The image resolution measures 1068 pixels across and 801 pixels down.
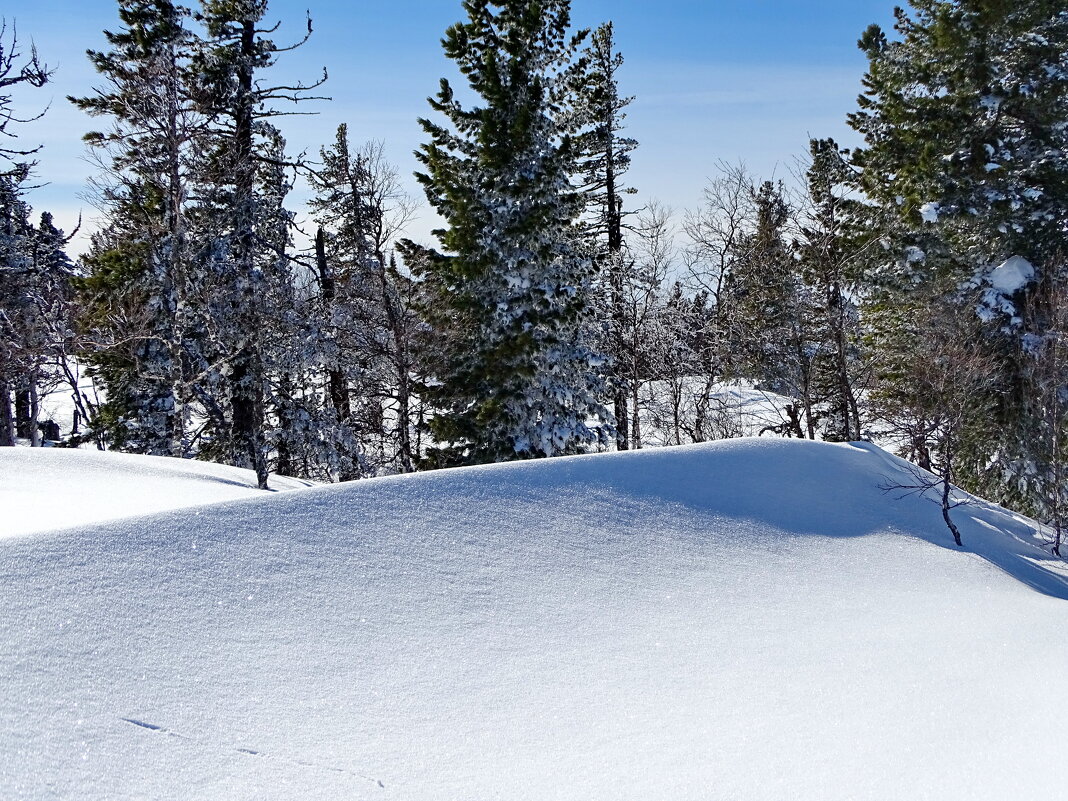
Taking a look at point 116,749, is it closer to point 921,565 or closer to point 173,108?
point 921,565

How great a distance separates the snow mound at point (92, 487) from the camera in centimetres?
611

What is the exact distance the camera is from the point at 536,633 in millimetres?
4957

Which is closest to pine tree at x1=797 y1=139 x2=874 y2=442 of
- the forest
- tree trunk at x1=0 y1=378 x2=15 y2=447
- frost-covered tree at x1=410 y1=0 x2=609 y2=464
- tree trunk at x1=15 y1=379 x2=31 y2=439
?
the forest

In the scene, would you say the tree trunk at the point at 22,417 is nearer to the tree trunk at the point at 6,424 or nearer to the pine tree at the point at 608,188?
the tree trunk at the point at 6,424

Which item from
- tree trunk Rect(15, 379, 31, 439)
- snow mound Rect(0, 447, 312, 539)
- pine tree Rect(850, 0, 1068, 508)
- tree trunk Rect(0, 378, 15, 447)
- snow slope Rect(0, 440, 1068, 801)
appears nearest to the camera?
snow slope Rect(0, 440, 1068, 801)

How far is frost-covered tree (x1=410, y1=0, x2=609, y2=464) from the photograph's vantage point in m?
15.9

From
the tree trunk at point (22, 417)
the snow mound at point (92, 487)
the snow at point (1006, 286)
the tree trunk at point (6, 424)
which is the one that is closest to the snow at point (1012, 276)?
the snow at point (1006, 286)

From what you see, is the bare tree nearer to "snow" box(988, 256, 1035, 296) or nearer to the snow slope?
"snow" box(988, 256, 1035, 296)

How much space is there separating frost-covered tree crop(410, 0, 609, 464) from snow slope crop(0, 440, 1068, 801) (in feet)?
28.1

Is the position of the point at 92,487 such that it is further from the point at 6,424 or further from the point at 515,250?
the point at 6,424

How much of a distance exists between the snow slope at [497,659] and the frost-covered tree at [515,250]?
28.1ft

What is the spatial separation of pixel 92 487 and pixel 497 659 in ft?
17.6


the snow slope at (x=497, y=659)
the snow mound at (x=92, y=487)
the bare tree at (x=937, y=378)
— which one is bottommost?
the snow slope at (x=497, y=659)

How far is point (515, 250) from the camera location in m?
16.0
